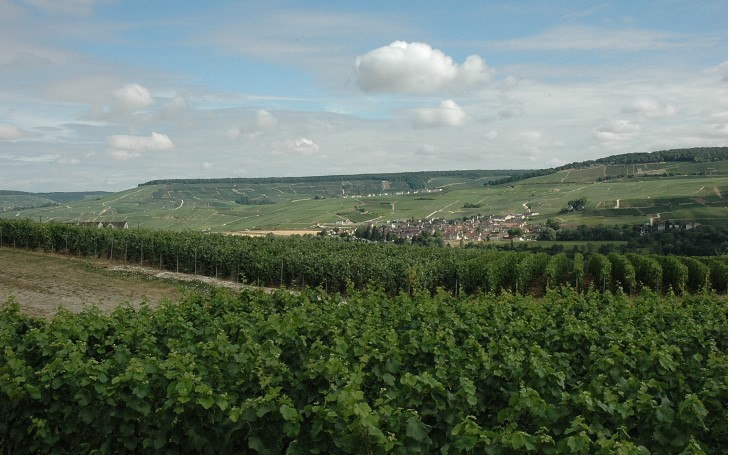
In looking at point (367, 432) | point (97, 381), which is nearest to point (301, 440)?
point (367, 432)

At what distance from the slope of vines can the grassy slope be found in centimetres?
7274

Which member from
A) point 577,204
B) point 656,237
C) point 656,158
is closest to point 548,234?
point 656,237

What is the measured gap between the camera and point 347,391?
6.43 metres

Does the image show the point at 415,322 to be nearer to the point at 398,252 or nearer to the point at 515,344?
the point at 515,344

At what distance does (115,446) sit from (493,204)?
122m

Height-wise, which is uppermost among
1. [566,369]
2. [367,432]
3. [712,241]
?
[367,432]

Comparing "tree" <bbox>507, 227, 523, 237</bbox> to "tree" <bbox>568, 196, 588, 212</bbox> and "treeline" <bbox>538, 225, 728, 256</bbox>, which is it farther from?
"tree" <bbox>568, 196, 588, 212</bbox>

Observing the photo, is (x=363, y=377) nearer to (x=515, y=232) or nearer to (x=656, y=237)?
(x=656, y=237)

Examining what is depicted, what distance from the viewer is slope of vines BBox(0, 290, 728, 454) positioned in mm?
6328

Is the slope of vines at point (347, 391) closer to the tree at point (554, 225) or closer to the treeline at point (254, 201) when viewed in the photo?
the tree at point (554, 225)

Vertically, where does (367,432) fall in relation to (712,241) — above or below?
above

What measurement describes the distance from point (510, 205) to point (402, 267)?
9196 centimetres

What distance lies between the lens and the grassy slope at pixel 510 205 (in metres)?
85.7

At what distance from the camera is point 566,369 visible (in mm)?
9219
